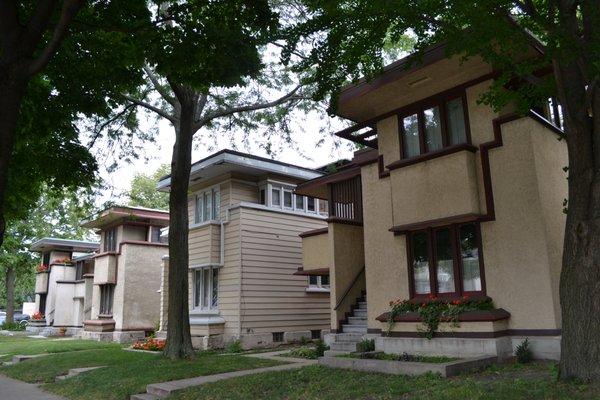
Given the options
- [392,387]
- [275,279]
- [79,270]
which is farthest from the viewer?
[79,270]

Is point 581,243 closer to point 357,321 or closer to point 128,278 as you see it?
point 357,321

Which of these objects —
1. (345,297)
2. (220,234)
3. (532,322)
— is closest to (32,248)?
(220,234)

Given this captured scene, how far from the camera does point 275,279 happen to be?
64.4 ft

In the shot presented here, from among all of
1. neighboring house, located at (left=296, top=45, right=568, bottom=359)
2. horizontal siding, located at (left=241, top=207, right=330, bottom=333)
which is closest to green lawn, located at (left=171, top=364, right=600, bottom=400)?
neighboring house, located at (left=296, top=45, right=568, bottom=359)

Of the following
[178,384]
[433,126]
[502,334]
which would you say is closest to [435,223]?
[433,126]

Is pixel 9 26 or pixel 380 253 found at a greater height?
pixel 9 26

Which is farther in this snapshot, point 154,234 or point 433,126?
point 154,234

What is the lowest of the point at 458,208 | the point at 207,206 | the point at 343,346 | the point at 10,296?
the point at 343,346

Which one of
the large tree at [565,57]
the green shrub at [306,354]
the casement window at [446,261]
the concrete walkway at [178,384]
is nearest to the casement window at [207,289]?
the green shrub at [306,354]

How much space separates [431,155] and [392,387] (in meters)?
5.76

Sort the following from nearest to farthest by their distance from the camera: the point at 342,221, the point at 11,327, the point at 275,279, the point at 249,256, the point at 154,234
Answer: the point at 342,221 → the point at 249,256 → the point at 275,279 → the point at 154,234 → the point at 11,327

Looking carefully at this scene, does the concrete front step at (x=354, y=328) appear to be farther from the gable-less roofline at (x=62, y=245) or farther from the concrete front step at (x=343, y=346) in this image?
the gable-less roofline at (x=62, y=245)

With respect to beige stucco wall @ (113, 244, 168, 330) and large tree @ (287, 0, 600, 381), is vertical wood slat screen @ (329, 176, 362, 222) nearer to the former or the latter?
large tree @ (287, 0, 600, 381)

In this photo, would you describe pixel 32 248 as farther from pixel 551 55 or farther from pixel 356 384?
pixel 551 55
